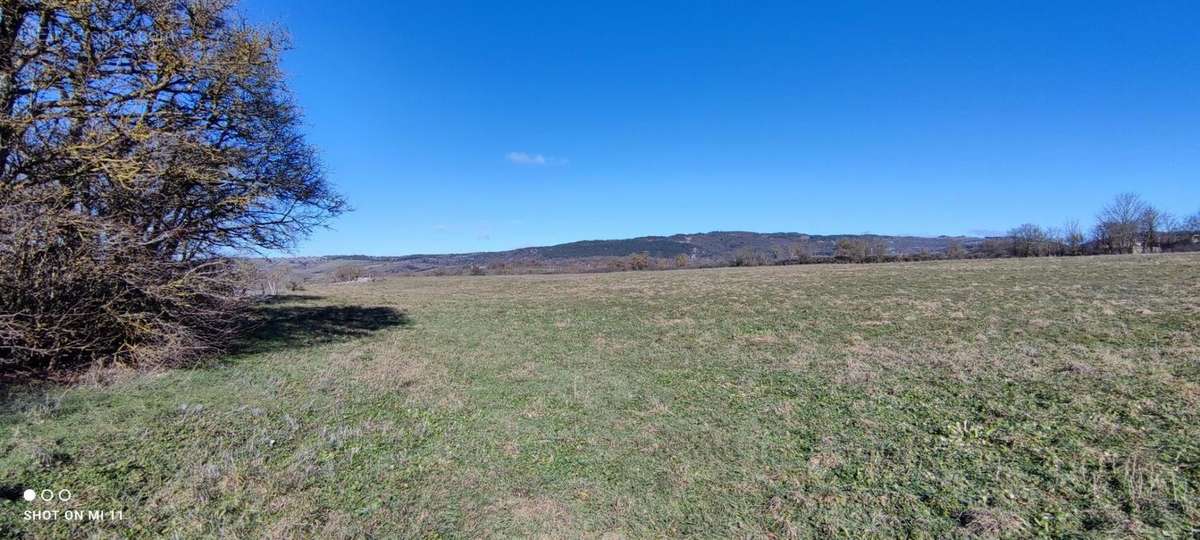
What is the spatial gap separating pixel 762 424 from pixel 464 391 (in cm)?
538

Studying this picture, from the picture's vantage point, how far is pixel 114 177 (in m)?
8.20

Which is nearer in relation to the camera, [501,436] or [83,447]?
[83,447]

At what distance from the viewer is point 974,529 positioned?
396 cm

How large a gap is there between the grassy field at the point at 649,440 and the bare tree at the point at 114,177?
1.51m

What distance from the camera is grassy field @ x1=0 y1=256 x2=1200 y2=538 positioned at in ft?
14.0

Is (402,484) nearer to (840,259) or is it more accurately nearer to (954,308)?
(954,308)

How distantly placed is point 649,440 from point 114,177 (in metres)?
10.3

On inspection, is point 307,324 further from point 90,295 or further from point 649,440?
point 649,440

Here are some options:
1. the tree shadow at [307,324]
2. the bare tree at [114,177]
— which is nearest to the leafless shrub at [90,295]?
the bare tree at [114,177]

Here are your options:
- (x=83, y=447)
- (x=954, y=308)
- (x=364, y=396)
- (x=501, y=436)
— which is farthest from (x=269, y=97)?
(x=954, y=308)

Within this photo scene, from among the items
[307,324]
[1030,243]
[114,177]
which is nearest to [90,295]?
[114,177]

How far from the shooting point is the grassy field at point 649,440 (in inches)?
168

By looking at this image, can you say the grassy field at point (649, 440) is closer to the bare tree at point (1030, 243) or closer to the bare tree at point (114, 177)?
the bare tree at point (114, 177)

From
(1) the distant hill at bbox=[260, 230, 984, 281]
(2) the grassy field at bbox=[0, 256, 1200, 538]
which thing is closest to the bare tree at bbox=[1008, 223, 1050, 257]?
(1) the distant hill at bbox=[260, 230, 984, 281]
